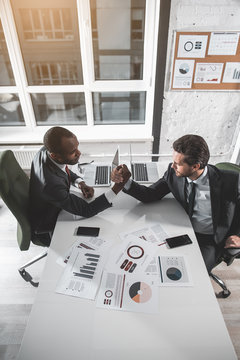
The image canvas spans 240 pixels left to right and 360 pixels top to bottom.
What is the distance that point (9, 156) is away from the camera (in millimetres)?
1381

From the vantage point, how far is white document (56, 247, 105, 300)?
1.02 meters

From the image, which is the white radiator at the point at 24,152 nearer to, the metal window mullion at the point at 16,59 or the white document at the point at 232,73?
the metal window mullion at the point at 16,59

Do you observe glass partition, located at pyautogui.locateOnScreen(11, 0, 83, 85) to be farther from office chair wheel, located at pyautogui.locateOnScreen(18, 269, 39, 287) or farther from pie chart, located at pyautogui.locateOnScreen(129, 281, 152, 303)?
pie chart, located at pyautogui.locateOnScreen(129, 281, 152, 303)

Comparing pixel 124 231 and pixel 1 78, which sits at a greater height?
pixel 1 78

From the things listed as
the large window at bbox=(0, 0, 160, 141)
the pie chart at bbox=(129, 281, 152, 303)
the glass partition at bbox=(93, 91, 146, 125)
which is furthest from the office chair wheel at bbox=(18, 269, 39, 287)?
the glass partition at bbox=(93, 91, 146, 125)

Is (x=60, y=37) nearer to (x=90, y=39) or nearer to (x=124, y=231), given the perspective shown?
(x=90, y=39)

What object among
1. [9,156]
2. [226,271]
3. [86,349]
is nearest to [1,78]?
[9,156]

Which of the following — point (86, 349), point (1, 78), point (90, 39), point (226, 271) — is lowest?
point (226, 271)

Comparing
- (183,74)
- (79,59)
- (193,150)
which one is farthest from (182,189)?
(79,59)

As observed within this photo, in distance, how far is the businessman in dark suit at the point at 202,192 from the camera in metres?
1.28

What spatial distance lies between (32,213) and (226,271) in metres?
1.62

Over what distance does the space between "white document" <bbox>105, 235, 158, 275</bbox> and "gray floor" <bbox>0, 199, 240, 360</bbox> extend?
36.5 inches

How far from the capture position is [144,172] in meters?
1.89

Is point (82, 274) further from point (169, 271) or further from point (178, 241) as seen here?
point (178, 241)
